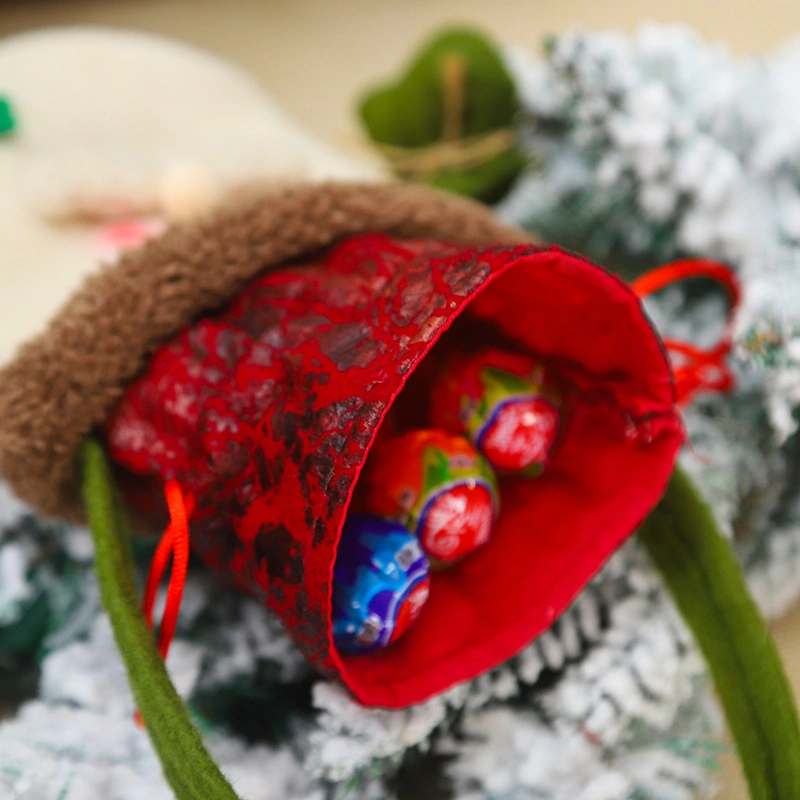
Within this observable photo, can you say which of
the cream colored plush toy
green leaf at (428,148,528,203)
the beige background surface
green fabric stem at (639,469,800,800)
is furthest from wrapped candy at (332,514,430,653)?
the beige background surface

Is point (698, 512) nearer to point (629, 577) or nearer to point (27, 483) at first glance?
point (629, 577)

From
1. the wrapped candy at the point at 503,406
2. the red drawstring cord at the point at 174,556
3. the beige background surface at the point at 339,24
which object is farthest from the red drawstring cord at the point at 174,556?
the beige background surface at the point at 339,24

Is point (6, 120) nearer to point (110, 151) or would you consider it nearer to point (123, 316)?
point (110, 151)

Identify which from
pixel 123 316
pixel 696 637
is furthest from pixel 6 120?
pixel 696 637

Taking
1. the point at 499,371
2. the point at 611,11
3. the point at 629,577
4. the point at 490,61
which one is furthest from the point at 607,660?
the point at 611,11

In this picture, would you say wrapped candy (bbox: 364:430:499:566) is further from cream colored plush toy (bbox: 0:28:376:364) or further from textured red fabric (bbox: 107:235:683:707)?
cream colored plush toy (bbox: 0:28:376:364)
